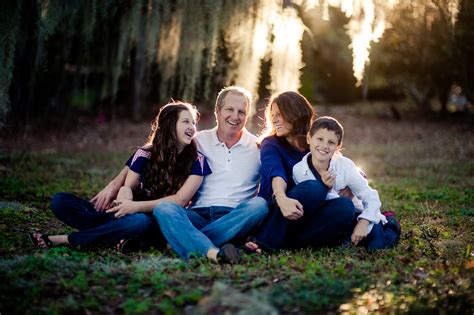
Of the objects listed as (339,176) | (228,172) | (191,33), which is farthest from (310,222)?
(191,33)

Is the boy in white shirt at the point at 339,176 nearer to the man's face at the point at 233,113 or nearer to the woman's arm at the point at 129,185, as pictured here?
the man's face at the point at 233,113

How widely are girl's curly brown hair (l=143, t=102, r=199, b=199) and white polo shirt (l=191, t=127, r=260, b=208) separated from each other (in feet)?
0.52

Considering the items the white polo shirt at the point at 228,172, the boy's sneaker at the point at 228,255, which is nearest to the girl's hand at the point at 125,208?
the white polo shirt at the point at 228,172

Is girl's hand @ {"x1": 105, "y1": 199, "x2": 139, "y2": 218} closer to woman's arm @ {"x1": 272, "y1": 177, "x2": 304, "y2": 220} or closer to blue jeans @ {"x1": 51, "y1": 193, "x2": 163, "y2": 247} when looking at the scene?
blue jeans @ {"x1": 51, "y1": 193, "x2": 163, "y2": 247}

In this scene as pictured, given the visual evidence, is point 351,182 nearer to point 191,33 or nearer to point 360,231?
point 360,231

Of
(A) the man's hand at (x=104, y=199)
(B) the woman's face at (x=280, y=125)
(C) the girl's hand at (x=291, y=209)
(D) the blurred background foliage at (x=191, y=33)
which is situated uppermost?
(D) the blurred background foliage at (x=191, y=33)

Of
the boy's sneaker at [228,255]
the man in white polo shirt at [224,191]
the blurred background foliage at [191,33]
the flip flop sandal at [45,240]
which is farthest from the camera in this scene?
the blurred background foliage at [191,33]

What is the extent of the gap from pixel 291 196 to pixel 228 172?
0.58 meters

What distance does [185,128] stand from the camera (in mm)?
4059

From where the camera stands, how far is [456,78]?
11.6 m

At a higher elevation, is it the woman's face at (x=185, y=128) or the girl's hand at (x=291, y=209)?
the woman's face at (x=185, y=128)

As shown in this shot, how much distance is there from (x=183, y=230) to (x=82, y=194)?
8.47 ft

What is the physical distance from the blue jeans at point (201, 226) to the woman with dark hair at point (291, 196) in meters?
0.11

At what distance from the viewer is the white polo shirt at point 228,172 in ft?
13.4
